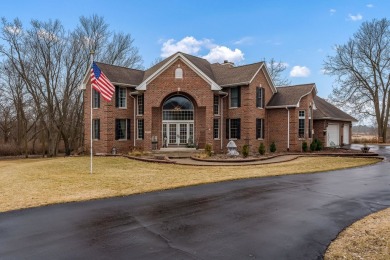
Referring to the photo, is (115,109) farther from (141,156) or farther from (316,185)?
(316,185)

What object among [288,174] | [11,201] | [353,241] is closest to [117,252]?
[353,241]

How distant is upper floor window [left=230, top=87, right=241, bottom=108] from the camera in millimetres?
26016

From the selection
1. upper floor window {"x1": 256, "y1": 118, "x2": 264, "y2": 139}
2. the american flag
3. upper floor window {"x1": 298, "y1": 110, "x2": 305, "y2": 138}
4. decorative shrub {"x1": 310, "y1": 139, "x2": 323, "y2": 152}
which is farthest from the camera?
upper floor window {"x1": 298, "y1": 110, "x2": 305, "y2": 138}

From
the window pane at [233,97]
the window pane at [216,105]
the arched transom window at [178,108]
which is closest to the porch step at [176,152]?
the arched transom window at [178,108]

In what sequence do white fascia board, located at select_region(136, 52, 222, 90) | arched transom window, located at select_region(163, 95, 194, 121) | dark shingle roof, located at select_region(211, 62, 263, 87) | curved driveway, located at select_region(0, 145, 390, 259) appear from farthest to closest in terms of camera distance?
dark shingle roof, located at select_region(211, 62, 263, 87), arched transom window, located at select_region(163, 95, 194, 121), white fascia board, located at select_region(136, 52, 222, 90), curved driveway, located at select_region(0, 145, 390, 259)

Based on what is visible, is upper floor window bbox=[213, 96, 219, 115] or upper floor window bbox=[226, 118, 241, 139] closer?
upper floor window bbox=[226, 118, 241, 139]

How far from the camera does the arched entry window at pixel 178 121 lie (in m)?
25.6

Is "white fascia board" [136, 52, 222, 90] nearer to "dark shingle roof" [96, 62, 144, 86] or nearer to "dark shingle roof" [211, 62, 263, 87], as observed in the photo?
"dark shingle roof" [211, 62, 263, 87]

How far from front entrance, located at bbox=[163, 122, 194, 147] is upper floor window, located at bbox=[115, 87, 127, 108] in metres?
4.26

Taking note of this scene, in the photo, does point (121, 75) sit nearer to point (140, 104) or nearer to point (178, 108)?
point (140, 104)

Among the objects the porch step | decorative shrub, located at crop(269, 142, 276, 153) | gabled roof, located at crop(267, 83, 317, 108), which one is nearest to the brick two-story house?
gabled roof, located at crop(267, 83, 317, 108)

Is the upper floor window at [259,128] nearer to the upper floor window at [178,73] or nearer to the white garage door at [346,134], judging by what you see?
the upper floor window at [178,73]

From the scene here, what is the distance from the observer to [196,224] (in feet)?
21.7

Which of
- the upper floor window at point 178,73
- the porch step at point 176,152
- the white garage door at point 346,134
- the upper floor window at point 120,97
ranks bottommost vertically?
the porch step at point 176,152
